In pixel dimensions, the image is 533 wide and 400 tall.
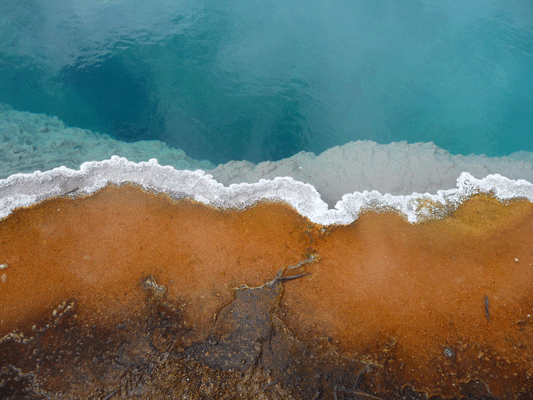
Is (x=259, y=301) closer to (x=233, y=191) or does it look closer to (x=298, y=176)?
(x=233, y=191)

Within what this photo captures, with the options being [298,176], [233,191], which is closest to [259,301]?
[233,191]

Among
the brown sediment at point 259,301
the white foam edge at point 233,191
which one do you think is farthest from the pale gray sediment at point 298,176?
the brown sediment at point 259,301

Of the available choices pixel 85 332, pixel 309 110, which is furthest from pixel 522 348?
pixel 309 110

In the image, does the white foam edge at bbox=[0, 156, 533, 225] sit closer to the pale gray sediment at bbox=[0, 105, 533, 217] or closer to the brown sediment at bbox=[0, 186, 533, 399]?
the pale gray sediment at bbox=[0, 105, 533, 217]

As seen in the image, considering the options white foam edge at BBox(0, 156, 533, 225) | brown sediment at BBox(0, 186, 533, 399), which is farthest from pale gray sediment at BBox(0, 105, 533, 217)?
Answer: brown sediment at BBox(0, 186, 533, 399)

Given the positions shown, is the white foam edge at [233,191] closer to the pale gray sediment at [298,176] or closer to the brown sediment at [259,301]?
the pale gray sediment at [298,176]

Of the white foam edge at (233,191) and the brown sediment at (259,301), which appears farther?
the white foam edge at (233,191)
